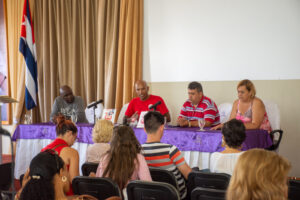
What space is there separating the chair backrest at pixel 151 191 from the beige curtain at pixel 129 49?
366cm

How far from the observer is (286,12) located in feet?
15.7

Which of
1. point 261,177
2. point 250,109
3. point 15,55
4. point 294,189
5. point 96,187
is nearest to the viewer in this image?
point 261,177

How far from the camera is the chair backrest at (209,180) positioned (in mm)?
2170

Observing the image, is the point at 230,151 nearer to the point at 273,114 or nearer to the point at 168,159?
the point at 168,159

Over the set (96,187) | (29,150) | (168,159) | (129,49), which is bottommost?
(29,150)

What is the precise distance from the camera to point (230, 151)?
2.50m

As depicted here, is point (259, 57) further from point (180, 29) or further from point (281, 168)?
point (281, 168)

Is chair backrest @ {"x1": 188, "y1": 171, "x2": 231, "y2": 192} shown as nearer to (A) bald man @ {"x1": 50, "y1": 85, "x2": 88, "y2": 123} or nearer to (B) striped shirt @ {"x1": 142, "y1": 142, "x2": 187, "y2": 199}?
(B) striped shirt @ {"x1": 142, "y1": 142, "x2": 187, "y2": 199}

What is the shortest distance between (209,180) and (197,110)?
2205mm

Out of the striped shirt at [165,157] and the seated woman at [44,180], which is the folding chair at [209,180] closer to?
the striped shirt at [165,157]

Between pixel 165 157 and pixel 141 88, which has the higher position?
pixel 141 88

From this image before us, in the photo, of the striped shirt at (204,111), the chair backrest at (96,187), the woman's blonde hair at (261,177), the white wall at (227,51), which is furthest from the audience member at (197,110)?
the woman's blonde hair at (261,177)

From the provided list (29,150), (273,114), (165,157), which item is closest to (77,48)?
(29,150)

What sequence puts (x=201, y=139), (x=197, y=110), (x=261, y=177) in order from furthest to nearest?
(x=197, y=110) → (x=201, y=139) → (x=261, y=177)
